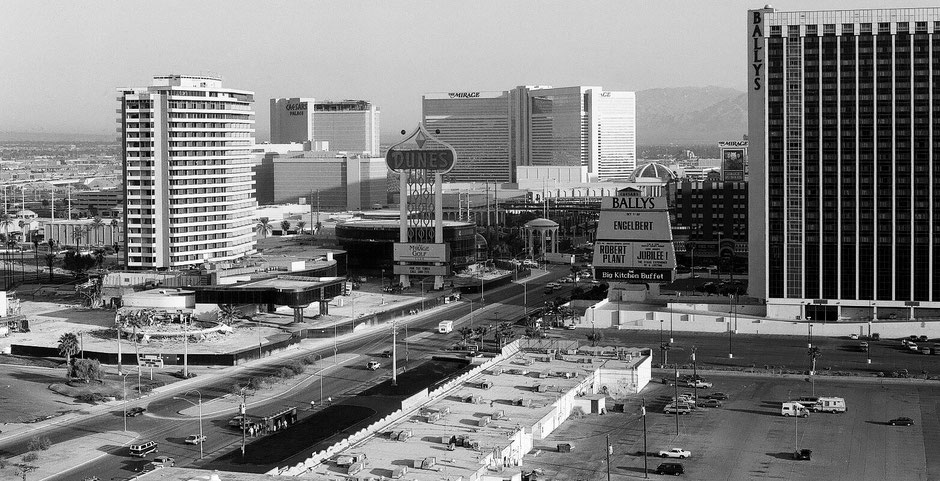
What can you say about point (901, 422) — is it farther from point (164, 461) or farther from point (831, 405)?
point (164, 461)

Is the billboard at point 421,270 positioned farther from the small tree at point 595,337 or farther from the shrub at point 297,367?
the shrub at point 297,367

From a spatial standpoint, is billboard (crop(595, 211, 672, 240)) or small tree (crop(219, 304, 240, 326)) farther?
billboard (crop(595, 211, 672, 240))

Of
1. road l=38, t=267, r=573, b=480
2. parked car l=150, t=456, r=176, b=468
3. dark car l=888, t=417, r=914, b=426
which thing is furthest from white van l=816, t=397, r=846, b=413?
parked car l=150, t=456, r=176, b=468

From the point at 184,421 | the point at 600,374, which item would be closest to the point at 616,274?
the point at 600,374

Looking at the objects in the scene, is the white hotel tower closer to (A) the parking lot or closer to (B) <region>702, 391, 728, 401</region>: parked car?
(A) the parking lot

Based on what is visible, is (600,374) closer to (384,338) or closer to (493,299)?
(384,338)

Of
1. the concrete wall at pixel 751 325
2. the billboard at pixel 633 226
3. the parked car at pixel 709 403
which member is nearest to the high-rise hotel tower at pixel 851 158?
the concrete wall at pixel 751 325
